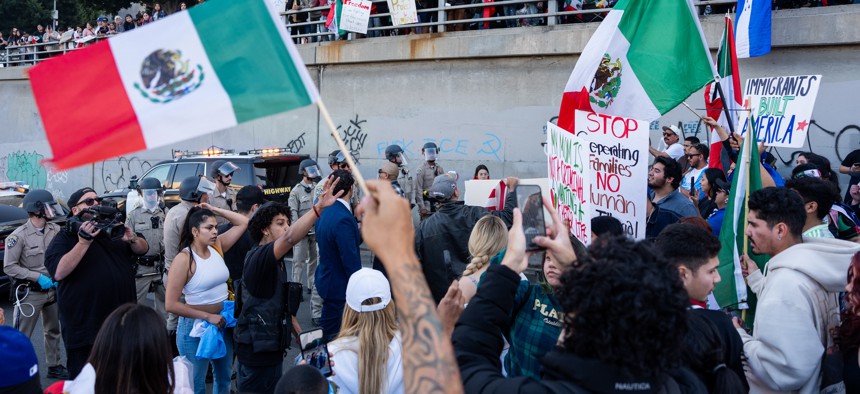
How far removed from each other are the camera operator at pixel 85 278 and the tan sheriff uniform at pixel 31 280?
1.77 meters

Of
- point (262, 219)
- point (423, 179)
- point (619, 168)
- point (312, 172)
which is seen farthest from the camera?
point (423, 179)

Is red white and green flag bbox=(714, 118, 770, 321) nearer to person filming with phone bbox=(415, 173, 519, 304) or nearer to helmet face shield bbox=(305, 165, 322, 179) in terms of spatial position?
person filming with phone bbox=(415, 173, 519, 304)

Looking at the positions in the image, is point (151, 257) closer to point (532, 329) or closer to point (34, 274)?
point (34, 274)

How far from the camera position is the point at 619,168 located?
485 cm

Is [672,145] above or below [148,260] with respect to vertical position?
above

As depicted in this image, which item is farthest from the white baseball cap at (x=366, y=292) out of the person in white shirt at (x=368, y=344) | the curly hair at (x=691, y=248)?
the curly hair at (x=691, y=248)

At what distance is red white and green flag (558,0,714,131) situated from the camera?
18.8ft

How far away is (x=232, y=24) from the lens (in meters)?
3.01

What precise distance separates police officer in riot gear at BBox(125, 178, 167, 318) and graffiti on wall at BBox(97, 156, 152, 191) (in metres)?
15.6

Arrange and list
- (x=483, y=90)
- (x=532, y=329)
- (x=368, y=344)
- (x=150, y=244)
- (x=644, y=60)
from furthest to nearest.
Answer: (x=483, y=90) < (x=150, y=244) < (x=644, y=60) < (x=368, y=344) < (x=532, y=329)

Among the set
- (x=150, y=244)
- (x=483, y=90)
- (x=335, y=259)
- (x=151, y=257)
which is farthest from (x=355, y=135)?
(x=335, y=259)

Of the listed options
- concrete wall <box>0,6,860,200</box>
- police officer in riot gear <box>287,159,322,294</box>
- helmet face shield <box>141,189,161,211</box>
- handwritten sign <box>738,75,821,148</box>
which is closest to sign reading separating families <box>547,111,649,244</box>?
handwritten sign <box>738,75,821,148</box>

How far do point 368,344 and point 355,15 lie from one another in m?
13.9

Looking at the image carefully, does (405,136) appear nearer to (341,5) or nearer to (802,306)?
(341,5)
